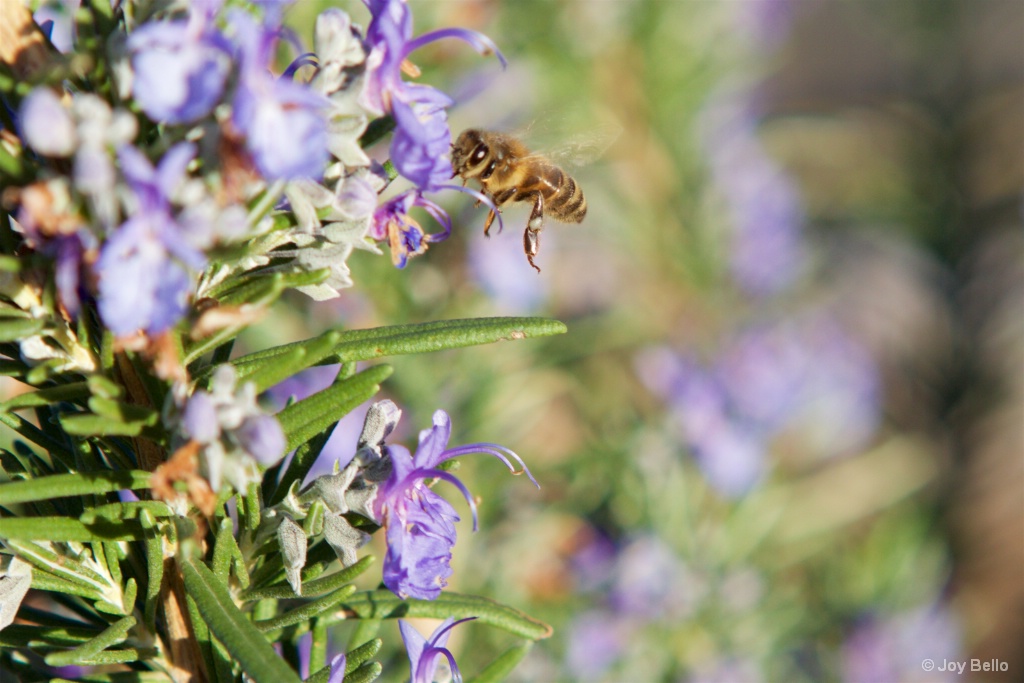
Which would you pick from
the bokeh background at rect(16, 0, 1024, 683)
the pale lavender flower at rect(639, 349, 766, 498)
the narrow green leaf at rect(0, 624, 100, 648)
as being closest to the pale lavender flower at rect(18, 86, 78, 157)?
the narrow green leaf at rect(0, 624, 100, 648)

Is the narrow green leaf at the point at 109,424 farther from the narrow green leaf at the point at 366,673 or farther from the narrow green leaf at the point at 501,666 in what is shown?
the narrow green leaf at the point at 501,666

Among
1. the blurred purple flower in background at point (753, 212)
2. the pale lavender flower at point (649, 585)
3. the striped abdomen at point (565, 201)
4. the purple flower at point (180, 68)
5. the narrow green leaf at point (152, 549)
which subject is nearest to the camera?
the purple flower at point (180, 68)

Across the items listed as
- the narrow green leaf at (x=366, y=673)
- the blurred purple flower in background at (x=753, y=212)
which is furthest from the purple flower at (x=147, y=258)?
the blurred purple flower in background at (x=753, y=212)

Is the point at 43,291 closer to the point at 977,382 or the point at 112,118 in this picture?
the point at 112,118

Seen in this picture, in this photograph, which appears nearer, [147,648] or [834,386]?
[147,648]

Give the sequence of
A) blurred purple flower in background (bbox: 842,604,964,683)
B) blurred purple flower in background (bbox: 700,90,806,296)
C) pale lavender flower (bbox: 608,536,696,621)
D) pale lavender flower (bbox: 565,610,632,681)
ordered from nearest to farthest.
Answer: pale lavender flower (bbox: 565,610,632,681) → pale lavender flower (bbox: 608,536,696,621) → blurred purple flower in background (bbox: 842,604,964,683) → blurred purple flower in background (bbox: 700,90,806,296)

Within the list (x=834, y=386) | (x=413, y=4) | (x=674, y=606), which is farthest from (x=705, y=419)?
(x=413, y=4)

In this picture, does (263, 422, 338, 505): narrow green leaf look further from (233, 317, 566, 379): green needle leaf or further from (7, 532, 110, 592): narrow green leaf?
(7, 532, 110, 592): narrow green leaf
